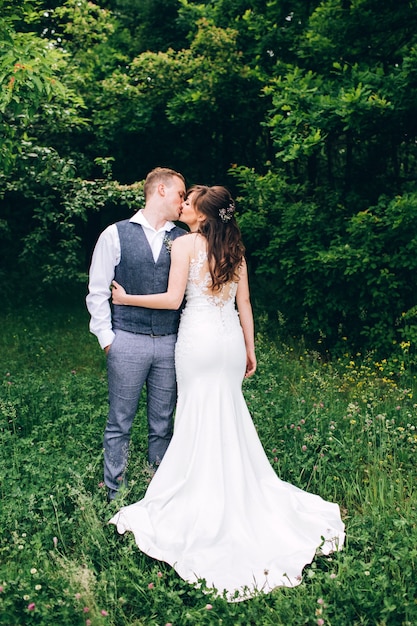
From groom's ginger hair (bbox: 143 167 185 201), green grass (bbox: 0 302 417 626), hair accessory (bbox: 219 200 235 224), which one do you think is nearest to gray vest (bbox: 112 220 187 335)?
groom's ginger hair (bbox: 143 167 185 201)

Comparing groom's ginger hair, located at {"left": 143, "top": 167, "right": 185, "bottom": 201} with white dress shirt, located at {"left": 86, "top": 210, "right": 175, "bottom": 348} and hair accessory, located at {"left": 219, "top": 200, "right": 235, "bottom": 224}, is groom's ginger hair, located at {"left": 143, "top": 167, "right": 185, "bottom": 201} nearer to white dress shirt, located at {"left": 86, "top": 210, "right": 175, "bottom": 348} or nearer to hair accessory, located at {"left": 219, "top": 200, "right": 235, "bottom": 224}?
white dress shirt, located at {"left": 86, "top": 210, "right": 175, "bottom": 348}

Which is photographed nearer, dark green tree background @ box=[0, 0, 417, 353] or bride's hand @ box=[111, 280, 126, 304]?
bride's hand @ box=[111, 280, 126, 304]

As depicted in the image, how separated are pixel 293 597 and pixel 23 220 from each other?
11.4 m

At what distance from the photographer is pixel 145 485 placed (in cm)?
453

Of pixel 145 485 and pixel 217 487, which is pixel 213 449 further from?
pixel 145 485

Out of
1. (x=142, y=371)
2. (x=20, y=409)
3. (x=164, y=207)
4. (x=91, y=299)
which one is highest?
(x=164, y=207)

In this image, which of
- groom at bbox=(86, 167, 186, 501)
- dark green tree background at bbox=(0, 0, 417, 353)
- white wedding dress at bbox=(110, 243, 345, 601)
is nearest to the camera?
white wedding dress at bbox=(110, 243, 345, 601)

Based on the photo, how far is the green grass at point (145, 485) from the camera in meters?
3.33

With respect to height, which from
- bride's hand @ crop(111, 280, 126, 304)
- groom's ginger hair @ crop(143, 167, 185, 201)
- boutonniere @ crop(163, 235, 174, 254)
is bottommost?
bride's hand @ crop(111, 280, 126, 304)

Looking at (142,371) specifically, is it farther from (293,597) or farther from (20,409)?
(20,409)

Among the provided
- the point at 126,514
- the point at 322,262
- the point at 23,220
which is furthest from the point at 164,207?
the point at 23,220

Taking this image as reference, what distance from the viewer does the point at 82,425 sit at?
5.72m

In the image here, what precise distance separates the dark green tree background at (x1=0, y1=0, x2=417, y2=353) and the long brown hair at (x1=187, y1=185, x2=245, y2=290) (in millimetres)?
1772

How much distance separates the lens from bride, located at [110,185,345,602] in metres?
3.90
